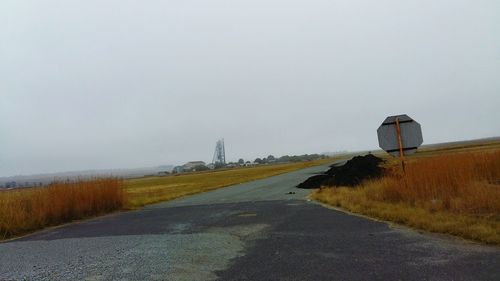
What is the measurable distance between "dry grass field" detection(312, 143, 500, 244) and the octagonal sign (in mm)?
997

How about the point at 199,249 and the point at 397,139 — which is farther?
the point at 397,139

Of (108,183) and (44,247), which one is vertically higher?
(108,183)

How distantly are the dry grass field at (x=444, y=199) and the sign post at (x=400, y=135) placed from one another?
37.9 inches

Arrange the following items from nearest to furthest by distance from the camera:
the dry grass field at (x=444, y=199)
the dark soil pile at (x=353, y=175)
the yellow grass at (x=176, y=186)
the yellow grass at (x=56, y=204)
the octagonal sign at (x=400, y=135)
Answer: the dry grass field at (x=444, y=199)
the yellow grass at (x=56, y=204)
the octagonal sign at (x=400, y=135)
the dark soil pile at (x=353, y=175)
the yellow grass at (x=176, y=186)

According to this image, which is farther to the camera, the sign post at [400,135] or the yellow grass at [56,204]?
the sign post at [400,135]

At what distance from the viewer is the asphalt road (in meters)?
7.14

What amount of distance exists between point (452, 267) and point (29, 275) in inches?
276

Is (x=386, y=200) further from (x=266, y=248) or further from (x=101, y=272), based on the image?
(x=101, y=272)

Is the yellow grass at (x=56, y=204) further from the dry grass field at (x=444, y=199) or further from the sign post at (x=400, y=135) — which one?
the sign post at (x=400, y=135)

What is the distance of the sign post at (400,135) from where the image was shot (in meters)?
16.0

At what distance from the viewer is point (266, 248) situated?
9477 millimetres

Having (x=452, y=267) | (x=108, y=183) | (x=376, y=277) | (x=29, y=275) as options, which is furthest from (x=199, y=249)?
(x=108, y=183)

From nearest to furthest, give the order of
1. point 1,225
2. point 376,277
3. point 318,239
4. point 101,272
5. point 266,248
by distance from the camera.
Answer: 1. point 376,277
2. point 101,272
3. point 266,248
4. point 318,239
5. point 1,225

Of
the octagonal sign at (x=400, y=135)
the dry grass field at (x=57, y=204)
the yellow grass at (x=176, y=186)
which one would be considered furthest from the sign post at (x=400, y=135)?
the yellow grass at (x=176, y=186)
